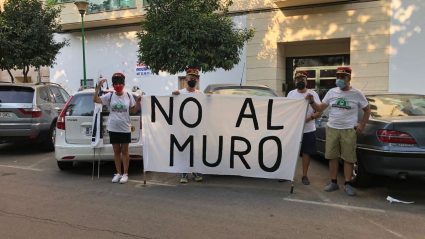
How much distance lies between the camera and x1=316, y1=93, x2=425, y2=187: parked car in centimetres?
435

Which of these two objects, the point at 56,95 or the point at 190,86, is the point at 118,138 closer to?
the point at 190,86

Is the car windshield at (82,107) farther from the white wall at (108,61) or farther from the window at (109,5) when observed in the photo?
the window at (109,5)

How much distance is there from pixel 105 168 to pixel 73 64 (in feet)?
41.7

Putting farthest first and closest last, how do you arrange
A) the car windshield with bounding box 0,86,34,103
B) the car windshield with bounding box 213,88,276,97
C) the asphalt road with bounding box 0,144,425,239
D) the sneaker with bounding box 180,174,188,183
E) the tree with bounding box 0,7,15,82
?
the tree with bounding box 0,7,15,82, the car windshield with bounding box 0,86,34,103, the car windshield with bounding box 213,88,276,97, the sneaker with bounding box 180,174,188,183, the asphalt road with bounding box 0,144,425,239

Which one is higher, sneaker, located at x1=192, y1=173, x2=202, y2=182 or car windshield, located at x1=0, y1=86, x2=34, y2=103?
car windshield, located at x1=0, y1=86, x2=34, y2=103

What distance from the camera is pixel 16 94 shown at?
26.3ft

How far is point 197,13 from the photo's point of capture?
9859 millimetres

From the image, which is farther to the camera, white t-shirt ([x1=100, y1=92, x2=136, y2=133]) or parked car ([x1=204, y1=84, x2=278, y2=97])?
parked car ([x1=204, y1=84, x2=278, y2=97])

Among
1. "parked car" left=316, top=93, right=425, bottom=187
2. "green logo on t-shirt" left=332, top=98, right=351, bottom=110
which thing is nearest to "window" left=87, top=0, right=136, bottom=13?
"green logo on t-shirt" left=332, top=98, right=351, bottom=110

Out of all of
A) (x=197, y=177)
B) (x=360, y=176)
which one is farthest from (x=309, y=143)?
(x=197, y=177)

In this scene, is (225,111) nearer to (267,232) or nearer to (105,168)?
(267,232)

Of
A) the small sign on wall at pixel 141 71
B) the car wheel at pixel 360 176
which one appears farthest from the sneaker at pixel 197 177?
the small sign on wall at pixel 141 71

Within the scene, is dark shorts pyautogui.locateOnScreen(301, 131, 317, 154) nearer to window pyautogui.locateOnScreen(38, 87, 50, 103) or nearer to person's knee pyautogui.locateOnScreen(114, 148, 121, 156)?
person's knee pyautogui.locateOnScreen(114, 148, 121, 156)

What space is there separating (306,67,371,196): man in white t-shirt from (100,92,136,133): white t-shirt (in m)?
3.00
